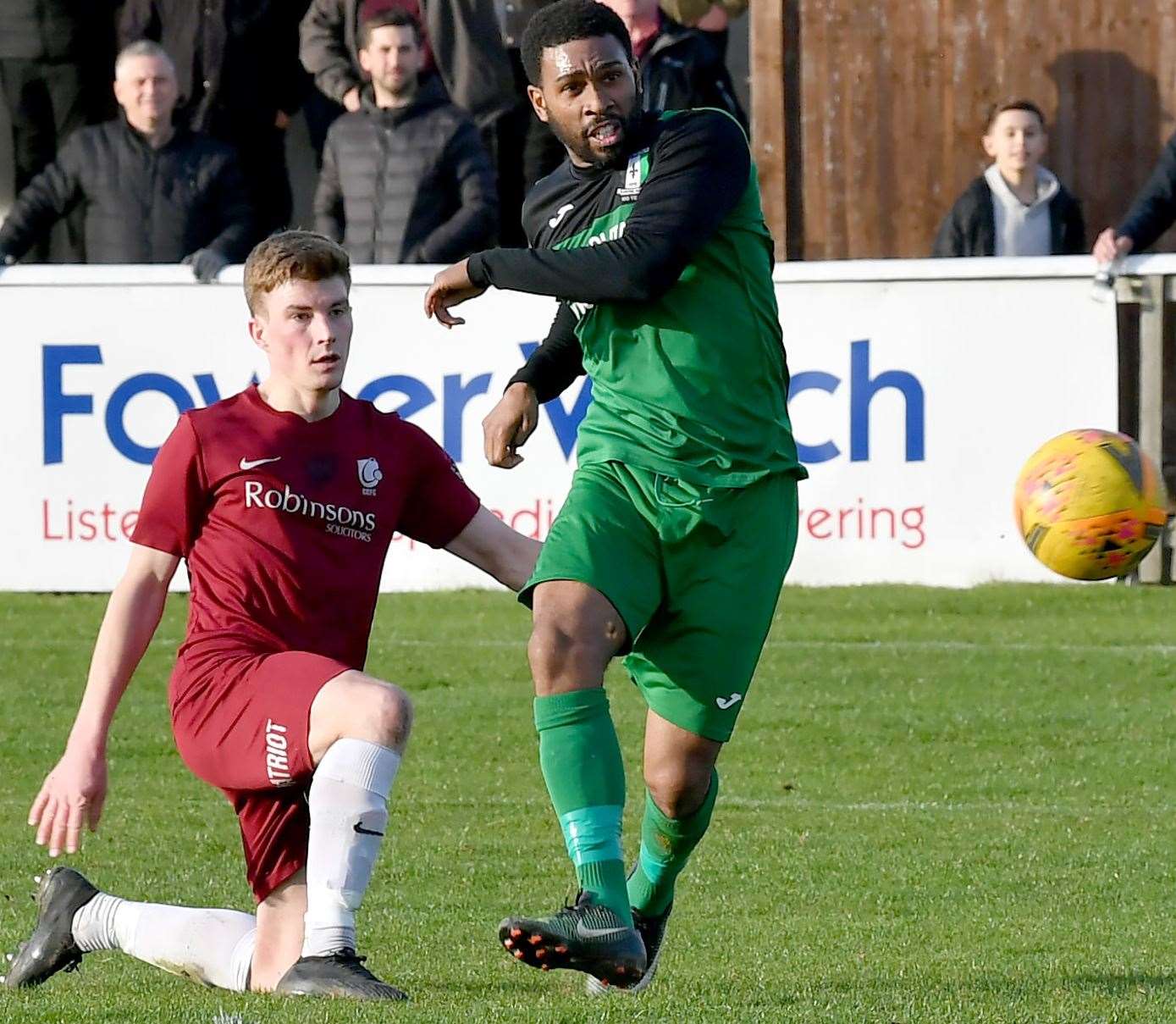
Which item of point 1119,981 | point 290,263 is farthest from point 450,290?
point 1119,981

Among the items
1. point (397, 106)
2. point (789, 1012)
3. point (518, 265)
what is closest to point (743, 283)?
point (518, 265)

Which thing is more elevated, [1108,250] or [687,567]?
[1108,250]

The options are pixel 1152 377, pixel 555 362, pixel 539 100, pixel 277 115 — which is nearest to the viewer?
pixel 539 100

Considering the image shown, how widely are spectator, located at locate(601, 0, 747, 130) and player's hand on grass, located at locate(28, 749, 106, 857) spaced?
7.48 metres

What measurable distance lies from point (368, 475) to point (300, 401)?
0.23m

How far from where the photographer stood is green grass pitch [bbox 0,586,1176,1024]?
5.47 metres

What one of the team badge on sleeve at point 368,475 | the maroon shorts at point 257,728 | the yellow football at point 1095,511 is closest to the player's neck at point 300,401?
the team badge on sleeve at point 368,475

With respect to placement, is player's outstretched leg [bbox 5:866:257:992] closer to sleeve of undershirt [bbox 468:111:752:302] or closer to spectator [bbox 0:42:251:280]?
sleeve of undershirt [bbox 468:111:752:302]

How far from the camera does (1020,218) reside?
12.4 m

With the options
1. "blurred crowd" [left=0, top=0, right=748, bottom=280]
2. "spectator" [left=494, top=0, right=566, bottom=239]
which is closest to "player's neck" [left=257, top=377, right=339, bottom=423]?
"blurred crowd" [left=0, top=0, right=748, bottom=280]

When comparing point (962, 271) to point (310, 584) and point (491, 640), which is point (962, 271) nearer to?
point (491, 640)

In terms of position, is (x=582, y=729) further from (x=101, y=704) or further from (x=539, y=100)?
(x=539, y=100)

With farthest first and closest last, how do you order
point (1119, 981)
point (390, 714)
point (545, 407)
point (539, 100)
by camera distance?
point (545, 407) < point (1119, 981) < point (539, 100) < point (390, 714)

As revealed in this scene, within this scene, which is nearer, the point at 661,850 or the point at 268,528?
the point at 268,528
